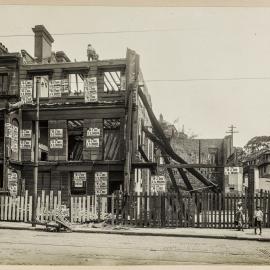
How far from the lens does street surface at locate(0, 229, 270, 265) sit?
11656mm

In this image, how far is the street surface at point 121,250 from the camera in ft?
38.2

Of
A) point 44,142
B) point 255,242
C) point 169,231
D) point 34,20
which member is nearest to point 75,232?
point 169,231

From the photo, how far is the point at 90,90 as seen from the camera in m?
26.0

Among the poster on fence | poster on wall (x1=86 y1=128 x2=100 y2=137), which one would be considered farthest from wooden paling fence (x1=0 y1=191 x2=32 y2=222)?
the poster on fence

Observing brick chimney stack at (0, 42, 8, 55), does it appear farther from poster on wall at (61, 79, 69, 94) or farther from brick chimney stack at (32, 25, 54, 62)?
poster on wall at (61, 79, 69, 94)

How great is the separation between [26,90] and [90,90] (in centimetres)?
376

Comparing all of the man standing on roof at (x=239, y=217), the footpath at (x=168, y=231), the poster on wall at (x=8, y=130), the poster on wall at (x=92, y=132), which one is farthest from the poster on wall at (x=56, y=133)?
the man standing on roof at (x=239, y=217)

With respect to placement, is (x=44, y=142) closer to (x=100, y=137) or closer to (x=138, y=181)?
(x=100, y=137)

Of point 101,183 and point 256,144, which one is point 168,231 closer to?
point 101,183

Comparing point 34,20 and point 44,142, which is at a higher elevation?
point 34,20

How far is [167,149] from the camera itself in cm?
2855

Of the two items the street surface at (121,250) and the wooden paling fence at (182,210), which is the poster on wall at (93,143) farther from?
the street surface at (121,250)

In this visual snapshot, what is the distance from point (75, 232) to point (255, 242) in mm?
6898

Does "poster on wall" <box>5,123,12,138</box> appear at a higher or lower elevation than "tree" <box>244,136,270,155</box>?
lower
